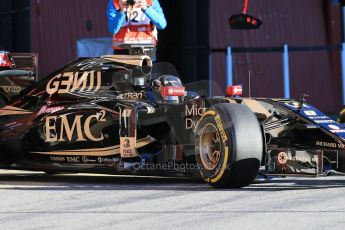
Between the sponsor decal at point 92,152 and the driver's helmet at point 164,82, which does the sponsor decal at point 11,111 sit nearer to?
the sponsor decal at point 92,152

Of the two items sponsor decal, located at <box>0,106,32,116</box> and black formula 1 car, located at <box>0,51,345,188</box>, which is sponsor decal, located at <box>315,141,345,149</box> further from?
sponsor decal, located at <box>0,106,32,116</box>

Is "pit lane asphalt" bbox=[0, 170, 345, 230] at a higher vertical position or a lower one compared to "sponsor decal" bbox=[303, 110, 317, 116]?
lower

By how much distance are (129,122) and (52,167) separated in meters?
1.07

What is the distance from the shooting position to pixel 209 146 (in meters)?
8.27

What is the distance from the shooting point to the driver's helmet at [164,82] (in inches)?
357

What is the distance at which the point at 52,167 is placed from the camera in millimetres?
9414

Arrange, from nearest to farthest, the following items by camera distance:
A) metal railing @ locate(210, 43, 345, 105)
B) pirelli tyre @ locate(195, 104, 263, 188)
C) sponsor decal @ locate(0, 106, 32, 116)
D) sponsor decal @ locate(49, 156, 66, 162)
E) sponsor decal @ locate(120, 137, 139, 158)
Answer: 1. pirelli tyre @ locate(195, 104, 263, 188)
2. sponsor decal @ locate(120, 137, 139, 158)
3. sponsor decal @ locate(49, 156, 66, 162)
4. sponsor decal @ locate(0, 106, 32, 116)
5. metal railing @ locate(210, 43, 345, 105)

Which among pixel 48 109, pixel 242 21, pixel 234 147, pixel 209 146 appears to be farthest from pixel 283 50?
pixel 234 147

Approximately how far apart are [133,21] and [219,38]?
8.81 metres

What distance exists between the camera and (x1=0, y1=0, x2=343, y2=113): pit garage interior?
16016 millimetres

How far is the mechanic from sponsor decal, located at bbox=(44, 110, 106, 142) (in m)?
1.43

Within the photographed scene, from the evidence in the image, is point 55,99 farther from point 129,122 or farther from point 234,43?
point 234,43

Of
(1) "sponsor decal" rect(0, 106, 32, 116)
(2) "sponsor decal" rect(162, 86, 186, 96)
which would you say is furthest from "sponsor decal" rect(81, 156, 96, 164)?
(2) "sponsor decal" rect(162, 86, 186, 96)

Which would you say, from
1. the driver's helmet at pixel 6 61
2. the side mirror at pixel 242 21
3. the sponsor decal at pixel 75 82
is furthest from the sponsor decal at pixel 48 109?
the side mirror at pixel 242 21
